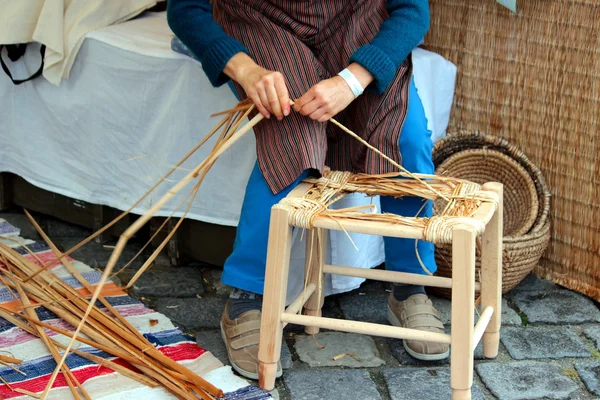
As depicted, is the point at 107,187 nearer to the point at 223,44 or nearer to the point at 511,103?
the point at 223,44

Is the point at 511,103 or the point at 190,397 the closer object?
the point at 190,397

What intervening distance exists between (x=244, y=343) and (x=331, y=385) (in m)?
0.22

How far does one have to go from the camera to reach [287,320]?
5.59 ft

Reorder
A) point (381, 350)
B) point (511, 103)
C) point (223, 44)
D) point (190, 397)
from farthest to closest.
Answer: point (511, 103) → point (381, 350) → point (223, 44) → point (190, 397)

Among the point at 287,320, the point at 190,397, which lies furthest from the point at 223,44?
the point at 190,397

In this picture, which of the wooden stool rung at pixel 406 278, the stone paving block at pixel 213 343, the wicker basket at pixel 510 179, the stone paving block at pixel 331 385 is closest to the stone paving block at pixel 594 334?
the wicker basket at pixel 510 179

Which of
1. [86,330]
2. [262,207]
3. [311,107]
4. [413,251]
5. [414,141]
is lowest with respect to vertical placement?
[86,330]

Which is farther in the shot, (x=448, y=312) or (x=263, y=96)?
(x=448, y=312)

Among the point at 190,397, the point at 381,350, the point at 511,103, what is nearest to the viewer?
the point at 190,397

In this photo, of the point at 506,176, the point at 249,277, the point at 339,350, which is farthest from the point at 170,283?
the point at 506,176

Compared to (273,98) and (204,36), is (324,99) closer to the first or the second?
(273,98)

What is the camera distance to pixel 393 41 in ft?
5.97

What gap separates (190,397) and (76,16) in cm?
135

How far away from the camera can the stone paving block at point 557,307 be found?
2.20 m
